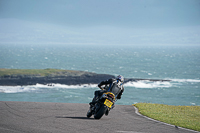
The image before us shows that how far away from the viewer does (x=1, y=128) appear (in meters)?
10.8

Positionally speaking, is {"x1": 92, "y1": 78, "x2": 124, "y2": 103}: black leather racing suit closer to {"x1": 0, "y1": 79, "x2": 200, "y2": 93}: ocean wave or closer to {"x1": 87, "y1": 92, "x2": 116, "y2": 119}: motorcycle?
{"x1": 87, "y1": 92, "x2": 116, "y2": 119}: motorcycle

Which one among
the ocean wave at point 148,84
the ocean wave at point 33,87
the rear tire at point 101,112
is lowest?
the ocean wave at point 33,87

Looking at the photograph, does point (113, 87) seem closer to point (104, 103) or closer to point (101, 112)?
point (104, 103)

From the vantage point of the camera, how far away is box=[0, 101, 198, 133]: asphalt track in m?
11.2

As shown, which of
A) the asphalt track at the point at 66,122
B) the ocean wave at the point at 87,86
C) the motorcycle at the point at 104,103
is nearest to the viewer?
the asphalt track at the point at 66,122

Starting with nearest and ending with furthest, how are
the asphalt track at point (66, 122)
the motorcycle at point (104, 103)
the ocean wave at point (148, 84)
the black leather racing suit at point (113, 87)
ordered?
the asphalt track at point (66, 122), the motorcycle at point (104, 103), the black leather racing suit at point (113, 87), the ocean wave at point (148, 84)

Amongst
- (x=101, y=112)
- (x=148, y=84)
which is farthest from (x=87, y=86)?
(x=101, y=112)

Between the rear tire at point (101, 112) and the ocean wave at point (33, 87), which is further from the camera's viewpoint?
the ocean wave at point (33, 87)

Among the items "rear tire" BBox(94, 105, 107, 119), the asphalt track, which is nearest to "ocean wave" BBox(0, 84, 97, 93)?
the asphalt track

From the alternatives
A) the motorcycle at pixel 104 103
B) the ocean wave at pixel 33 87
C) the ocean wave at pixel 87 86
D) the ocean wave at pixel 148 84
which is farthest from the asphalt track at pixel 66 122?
the ocean wave at pixel 148 84

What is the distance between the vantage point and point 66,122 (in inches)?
488

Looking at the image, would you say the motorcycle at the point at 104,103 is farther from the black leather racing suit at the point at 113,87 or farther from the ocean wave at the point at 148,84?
the ocean wave at the point at 148,84

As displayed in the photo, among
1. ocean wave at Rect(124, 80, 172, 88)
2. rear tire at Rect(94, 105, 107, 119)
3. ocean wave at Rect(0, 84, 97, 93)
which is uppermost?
ocean wave at Rect(124, 80, 172, 88)

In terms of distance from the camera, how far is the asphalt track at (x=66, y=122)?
11172mm
